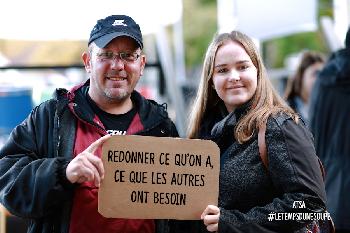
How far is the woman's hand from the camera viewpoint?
2.75 metres

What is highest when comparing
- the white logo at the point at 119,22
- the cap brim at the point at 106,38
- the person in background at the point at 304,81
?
the white logo at the point at 119,22

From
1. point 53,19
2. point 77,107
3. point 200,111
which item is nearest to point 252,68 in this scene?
point 200,111

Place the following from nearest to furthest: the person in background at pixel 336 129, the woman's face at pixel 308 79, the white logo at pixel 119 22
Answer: the white logo at pixel 119 22, the person in background at pixel 336 129, the woman's face at pixel 308 79

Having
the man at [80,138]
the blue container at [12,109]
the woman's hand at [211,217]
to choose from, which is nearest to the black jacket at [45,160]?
the man at [80,138]

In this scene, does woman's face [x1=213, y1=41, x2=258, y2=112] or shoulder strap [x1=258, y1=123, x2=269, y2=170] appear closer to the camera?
shoulder strap [x1=258, y1=123, x2=269, y2=170]

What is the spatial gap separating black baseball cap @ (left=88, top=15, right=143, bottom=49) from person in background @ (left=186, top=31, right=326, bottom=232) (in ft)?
1.18

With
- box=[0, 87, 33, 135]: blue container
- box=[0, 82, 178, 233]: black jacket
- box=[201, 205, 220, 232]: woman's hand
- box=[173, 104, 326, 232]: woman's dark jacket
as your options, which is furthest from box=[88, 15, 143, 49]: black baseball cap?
box=[0, 87, 33, 135]: blue container

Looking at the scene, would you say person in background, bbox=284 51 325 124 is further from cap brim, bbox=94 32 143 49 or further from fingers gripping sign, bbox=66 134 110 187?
fingers gripping sign, bbox=66 134 110 187

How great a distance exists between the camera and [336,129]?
457 cm

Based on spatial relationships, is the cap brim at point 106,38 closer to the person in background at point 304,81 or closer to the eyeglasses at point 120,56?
the eyeglasses at point 120,56

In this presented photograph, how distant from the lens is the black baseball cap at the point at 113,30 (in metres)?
3.04

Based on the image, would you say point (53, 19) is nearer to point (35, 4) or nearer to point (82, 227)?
point (35, 4)

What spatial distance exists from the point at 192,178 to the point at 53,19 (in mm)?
3433

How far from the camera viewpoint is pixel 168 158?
2.84 metres
